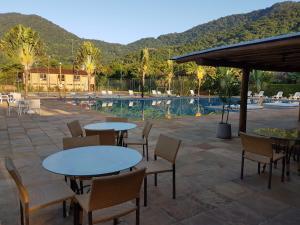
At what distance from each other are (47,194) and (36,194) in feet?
0.36

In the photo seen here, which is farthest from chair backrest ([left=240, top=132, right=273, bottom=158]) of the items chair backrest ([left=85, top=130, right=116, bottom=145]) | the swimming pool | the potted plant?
the swimming pool

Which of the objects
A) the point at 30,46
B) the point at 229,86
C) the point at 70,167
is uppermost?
the point at 30,46

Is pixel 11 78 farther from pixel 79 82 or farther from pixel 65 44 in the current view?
pixel 65 44

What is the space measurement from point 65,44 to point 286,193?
61.7 meters

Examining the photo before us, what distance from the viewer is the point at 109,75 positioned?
40.5m

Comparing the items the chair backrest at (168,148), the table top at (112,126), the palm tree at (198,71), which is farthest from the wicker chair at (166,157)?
the palm tree at (198,71)

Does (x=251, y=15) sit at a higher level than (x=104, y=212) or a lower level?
higher

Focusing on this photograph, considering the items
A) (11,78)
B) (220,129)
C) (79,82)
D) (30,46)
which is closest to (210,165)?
(220,129)

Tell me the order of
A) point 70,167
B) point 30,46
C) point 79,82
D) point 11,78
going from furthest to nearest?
point 79,82, point 11,78, point 30,46, point 70,167

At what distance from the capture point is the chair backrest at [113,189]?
1.97m

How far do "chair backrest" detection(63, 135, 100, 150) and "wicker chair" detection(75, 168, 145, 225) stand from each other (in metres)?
1.08

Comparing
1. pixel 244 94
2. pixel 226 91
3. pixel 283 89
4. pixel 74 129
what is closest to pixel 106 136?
pixel 74 129

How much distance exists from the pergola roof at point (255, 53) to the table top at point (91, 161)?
2303mm

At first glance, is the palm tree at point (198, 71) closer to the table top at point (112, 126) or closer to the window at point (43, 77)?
the window at point (43, 77)
